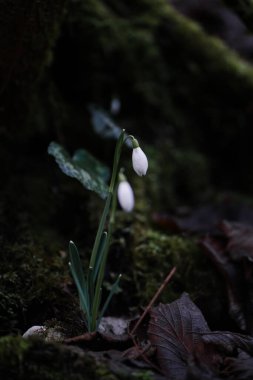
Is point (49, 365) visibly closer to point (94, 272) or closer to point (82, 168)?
point (94, 272)

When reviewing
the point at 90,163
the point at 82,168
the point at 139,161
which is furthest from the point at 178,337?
the point at 90,163

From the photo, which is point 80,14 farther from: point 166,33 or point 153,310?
point 153,310

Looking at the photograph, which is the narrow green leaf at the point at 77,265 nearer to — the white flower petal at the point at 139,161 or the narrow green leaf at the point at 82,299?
the narrow green leaf at the point at 82,299

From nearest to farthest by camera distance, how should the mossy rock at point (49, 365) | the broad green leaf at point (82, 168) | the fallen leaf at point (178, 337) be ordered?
the mossy rock at point (49, 365)
the fallen leaf at point (178, 337)
the broad green leaf at point (82, 168)

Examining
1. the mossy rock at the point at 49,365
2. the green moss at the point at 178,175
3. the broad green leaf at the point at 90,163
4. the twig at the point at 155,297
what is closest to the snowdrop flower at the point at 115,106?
the green moss at the point at 178,175

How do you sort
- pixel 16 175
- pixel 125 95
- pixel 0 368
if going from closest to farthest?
pixel 0 368
pixel 16 175
pixel 125 95

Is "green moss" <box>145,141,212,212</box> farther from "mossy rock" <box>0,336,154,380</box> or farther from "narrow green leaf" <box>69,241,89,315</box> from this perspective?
"mossy rock" <box>0,336,154,380</box>

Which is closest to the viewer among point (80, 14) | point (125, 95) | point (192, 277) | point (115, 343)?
point (115, 343)

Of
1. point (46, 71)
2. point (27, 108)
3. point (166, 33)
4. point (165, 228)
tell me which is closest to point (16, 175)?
point (27, 108)

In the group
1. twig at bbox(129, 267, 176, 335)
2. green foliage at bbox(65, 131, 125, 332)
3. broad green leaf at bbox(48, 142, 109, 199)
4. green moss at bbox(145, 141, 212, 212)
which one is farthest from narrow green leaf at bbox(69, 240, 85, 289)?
green moss at bbox(145, 141, 212, 212)
